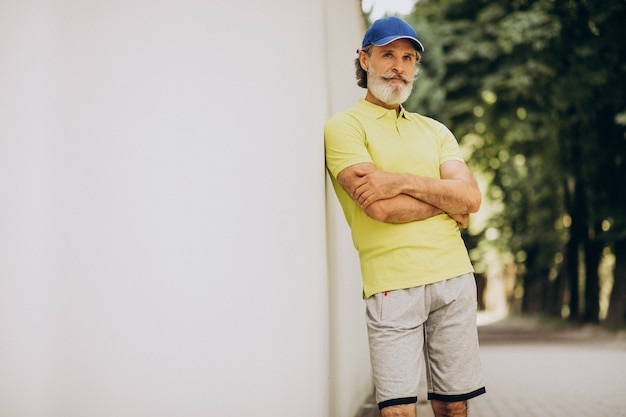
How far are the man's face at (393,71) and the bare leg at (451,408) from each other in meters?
1.27

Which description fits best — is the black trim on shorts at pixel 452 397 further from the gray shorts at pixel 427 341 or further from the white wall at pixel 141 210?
the white wall at pixel 141 210

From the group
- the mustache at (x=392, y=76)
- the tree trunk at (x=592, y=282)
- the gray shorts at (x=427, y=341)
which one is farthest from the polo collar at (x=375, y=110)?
the tree trunk at (x=592, y=282)

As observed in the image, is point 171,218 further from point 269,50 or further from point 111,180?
point 269,50

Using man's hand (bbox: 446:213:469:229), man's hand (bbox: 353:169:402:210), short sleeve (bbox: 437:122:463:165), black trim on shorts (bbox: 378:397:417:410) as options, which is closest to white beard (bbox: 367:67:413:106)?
short sleeve (bbox: 437:122:463:165)

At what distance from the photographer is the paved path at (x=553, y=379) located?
6.57m

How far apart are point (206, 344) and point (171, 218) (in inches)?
17.6

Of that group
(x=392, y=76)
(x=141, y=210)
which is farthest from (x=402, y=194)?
(x=141, y=210)

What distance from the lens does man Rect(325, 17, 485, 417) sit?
3.21 meters

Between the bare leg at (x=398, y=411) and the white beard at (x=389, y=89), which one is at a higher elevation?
the white beard at (x=389, y=89)

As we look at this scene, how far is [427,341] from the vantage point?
3.41m

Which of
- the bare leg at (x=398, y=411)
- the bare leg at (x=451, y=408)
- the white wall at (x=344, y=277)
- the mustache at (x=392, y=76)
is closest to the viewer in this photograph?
the bare leg at (x=398, y=411)

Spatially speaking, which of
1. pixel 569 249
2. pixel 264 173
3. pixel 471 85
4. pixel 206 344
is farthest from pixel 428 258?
pixel 569 249

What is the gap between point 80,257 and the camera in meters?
2.49

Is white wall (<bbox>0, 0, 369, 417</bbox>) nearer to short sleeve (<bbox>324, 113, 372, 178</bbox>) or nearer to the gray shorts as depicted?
short sleeve (<bbox>324, 113, 372, 178</bbox>)
